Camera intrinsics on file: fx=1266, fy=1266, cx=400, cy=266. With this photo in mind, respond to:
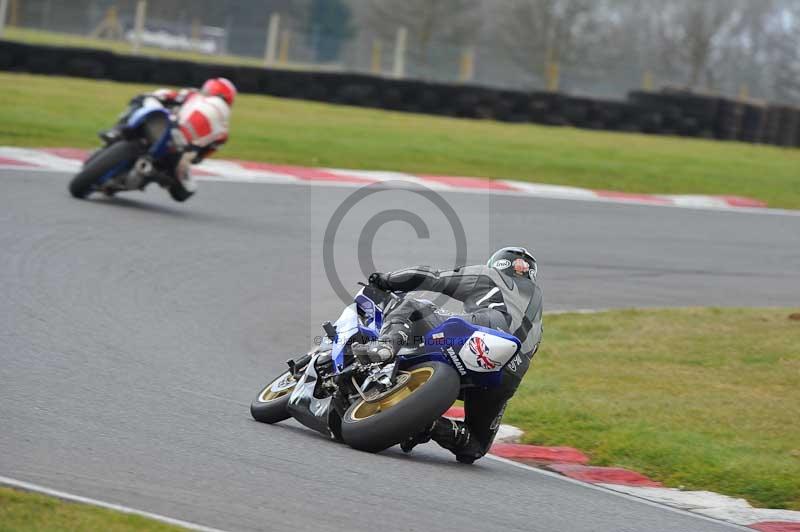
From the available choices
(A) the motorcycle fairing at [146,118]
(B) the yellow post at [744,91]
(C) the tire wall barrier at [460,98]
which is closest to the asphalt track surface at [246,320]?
(A) the motorcycle fairing at [146,118]

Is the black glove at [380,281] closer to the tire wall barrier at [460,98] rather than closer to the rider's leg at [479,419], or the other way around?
the rider's leg at [479,419]

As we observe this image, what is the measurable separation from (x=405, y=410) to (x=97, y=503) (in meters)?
1.64

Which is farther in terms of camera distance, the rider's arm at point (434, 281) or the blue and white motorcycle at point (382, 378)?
the rider's arm at point (434, 281)

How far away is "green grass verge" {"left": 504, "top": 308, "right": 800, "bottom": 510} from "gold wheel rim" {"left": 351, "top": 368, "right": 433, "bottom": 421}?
1.49m

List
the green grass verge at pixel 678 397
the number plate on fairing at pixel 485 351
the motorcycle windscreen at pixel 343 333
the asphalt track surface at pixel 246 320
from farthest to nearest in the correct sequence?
the green grass verge at pixel 678 397
the motorcycle windscreen at pixel 343 333
the number plate on fairing at pixel 485 351
the asphalt track surface at pixel 246 320

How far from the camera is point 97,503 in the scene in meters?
4.55

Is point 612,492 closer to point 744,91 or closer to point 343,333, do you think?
point 343,333

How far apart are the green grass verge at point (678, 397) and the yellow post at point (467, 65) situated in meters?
21.8

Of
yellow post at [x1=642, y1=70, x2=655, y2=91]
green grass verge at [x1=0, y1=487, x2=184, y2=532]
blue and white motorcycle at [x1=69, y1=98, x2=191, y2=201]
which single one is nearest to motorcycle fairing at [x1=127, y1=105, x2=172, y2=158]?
blue and white motorcycle at [x1=69, y1=98, x2=191, y2=201]

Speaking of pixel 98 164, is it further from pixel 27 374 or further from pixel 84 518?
pixel 84 518

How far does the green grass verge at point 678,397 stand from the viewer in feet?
22.2

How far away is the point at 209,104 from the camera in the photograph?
1276cm

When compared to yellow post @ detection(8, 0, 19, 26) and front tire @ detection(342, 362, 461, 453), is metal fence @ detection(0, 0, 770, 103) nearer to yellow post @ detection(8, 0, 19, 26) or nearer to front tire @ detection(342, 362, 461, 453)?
yellow post @ detection(8, 0, 19, 26)

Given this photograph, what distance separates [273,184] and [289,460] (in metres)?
10.1
